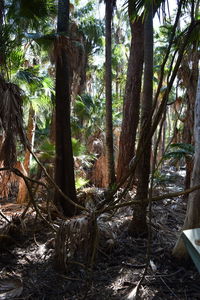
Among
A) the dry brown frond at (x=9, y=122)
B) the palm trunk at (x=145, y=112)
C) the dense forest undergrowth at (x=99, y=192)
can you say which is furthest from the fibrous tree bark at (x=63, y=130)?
the dry brown frond at (x=9, y=122)

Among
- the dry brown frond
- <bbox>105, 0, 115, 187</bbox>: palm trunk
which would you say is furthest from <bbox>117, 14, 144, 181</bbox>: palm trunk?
the dry brown frond

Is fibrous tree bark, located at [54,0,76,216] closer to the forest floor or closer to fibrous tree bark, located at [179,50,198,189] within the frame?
the forest floor

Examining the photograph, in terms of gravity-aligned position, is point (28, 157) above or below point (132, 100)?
below

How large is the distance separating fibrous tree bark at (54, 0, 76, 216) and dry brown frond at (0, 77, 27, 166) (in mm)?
1914

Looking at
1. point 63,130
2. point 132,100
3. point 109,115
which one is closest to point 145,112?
point 63,130

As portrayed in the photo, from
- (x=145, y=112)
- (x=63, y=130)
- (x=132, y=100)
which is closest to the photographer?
(x=145, y=112)

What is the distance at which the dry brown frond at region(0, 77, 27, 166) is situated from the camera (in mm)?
3818

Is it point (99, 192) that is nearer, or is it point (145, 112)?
point (145, 112)

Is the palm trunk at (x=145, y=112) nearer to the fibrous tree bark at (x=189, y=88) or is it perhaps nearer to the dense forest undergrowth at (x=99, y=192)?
the dense forest undergrowth at (x=99, y=192)

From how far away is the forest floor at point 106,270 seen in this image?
3260 millimetres

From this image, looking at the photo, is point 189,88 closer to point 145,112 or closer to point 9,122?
point 145,112

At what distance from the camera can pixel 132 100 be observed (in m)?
7.54

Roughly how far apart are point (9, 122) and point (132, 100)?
4.43 m

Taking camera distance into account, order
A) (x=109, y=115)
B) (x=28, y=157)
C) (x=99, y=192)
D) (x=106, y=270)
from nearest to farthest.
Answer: (x=106, y=270), (x=99, y=192), (x=109, y=115), (x=28, y=157)
